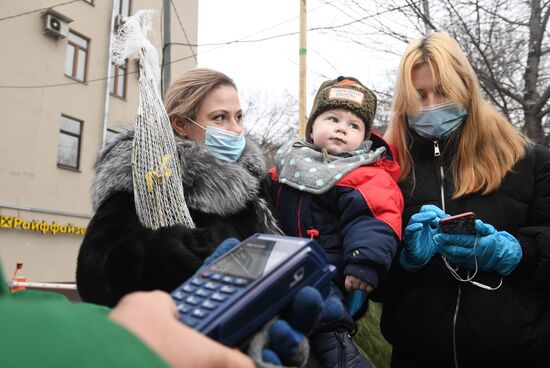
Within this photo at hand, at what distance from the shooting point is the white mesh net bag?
5.96 feet

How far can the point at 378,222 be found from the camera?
6.02 feet

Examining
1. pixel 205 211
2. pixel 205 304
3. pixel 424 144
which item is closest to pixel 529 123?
pixel 424 144

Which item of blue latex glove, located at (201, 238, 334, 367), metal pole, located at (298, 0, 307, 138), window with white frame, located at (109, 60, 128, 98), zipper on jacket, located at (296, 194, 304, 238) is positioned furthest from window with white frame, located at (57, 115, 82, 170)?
blue latex glove, located at (201, 238, 334, 367)

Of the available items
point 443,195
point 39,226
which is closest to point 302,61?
point 443,195

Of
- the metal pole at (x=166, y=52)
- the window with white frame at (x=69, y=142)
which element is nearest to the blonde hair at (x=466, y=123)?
the metal pole at (x=166, y=52)

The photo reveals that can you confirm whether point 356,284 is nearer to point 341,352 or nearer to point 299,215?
point 341,352

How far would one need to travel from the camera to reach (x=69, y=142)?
45.1 feet

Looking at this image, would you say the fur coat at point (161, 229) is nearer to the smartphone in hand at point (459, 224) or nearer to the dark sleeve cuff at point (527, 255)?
the smartphone in hand at point (459, 224)

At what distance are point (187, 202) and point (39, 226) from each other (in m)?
12.0

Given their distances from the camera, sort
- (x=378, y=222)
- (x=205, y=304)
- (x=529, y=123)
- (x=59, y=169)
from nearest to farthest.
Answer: (x=205, y=304) < (x=378, y=222) < (x=529, y=123) < (x=59, y=169)

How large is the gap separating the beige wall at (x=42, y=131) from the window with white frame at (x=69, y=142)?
0.16 m

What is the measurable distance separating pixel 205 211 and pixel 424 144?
106 centimetres

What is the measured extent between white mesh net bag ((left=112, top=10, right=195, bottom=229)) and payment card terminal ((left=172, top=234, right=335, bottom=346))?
2.82 ft

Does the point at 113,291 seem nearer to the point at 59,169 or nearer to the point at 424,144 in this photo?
the point at 424,144
